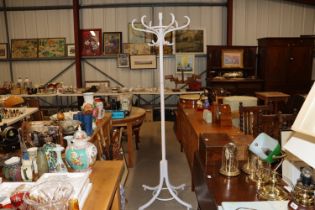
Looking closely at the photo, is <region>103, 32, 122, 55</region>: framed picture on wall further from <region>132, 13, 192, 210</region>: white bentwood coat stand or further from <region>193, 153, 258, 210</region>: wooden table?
<region>193, 153, 258, 210</region>: wooden table

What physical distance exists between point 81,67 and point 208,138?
227 inches

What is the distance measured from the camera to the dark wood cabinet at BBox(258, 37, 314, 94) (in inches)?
246

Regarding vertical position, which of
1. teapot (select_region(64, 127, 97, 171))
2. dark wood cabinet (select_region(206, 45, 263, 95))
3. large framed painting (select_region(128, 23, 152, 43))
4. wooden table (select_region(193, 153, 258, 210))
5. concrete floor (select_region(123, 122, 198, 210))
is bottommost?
concrete floor (select_region(123, 122, 198, 210))

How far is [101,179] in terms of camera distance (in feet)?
5.19

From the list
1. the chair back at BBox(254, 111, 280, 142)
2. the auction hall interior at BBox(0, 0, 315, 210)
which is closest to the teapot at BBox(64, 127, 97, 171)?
the auction hall interior at BBox(0, 0, 315, 210)

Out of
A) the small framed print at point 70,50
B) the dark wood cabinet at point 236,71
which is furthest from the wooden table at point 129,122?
the small framed print at point 70,50

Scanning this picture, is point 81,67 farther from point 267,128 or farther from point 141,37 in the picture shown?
point 267,128

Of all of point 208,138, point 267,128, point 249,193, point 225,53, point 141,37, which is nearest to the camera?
point 249,193

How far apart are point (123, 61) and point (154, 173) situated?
4084 mm

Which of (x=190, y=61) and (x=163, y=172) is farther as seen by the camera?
(x=190, y=61)

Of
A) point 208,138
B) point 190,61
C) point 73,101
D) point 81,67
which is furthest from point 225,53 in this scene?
point 208,138

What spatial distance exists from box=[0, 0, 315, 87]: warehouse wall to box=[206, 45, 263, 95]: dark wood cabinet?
53 centimetres

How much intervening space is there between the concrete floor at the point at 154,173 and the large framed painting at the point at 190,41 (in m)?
2.64

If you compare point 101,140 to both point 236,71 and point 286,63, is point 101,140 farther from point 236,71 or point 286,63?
point 286,63
